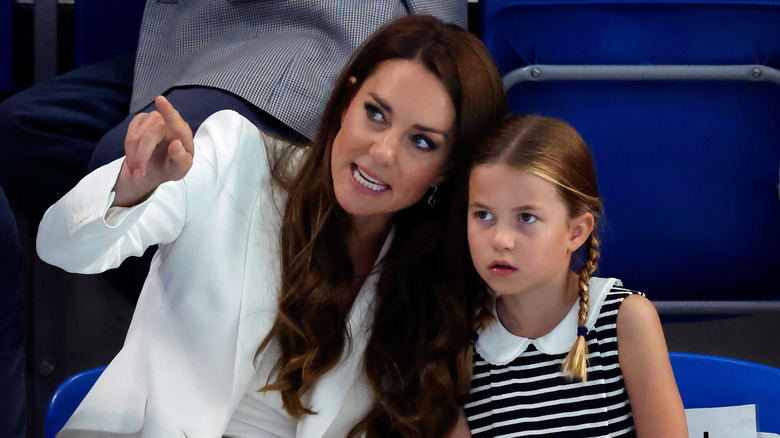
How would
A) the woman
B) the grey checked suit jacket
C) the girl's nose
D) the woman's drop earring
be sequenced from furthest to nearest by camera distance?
the grey checked suit jacket → the woman's drop earring → the woman → the girl's nose

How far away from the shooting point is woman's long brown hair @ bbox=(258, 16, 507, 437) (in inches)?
49.0

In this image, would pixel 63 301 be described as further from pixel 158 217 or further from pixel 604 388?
pixel 604 388

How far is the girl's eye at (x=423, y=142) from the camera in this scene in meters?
1.24

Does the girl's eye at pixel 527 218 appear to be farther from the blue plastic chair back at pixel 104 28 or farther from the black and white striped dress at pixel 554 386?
the blue plastic chair back at pixel 104 28

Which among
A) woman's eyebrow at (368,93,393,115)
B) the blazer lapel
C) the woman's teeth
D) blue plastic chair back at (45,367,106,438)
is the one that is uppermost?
woman's eyebrow at (368,93,393,115)

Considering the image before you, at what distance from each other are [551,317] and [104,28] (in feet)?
3.93

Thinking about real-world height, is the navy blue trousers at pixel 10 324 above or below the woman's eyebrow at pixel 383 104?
below

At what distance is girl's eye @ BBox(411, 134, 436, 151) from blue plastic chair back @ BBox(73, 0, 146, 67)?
0.95 meters

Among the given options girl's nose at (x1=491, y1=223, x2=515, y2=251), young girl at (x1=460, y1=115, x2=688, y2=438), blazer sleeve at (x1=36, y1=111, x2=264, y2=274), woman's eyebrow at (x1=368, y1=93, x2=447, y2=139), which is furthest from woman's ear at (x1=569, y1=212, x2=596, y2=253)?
blazer sleeve at (x1=36, y1=111, x2=264, y2=274)

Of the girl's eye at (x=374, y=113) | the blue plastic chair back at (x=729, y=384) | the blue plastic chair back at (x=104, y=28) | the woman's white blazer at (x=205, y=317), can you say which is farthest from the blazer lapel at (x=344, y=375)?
the blue plastic chair back at (x=104, y=28)

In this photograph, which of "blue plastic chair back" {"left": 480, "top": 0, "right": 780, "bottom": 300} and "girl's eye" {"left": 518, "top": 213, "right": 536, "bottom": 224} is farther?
"blue plastic chair back" {"left": 480, "top": 0, "right": 780, "bottom": 300}

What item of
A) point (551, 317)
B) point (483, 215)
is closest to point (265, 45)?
point (483, 215)

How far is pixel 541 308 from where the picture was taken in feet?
4.05

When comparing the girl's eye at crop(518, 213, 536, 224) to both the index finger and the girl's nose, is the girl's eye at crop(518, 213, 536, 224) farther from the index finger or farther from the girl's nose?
the index finger
